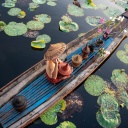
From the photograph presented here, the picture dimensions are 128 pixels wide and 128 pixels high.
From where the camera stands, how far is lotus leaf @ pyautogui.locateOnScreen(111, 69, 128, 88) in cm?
842

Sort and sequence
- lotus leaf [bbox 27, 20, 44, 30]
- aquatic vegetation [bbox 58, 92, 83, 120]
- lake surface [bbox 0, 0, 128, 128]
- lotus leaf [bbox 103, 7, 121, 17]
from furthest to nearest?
lotus leaf [bbox 103, 7, 121, 17]
lotus leaf [bbox 27, 20, 44, 30]
lake surface [bbox 0, 0, 128, 128]
aquatic vegetation [bbox 58, 92, 83, 120]

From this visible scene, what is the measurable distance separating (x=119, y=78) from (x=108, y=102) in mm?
1674

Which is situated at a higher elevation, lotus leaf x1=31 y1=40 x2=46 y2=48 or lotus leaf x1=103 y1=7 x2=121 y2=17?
lotus leaf x1=103 y1=7 x2=121 y2=17

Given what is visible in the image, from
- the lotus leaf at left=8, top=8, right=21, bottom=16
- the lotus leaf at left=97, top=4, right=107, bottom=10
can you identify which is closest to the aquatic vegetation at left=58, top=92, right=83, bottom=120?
the lotus leaf at left=8, top=8, right=21, bottom=16

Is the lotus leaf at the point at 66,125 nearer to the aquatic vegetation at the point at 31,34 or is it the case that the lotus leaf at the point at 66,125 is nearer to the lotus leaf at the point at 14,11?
the aquatic vegetation at the point at 31,34

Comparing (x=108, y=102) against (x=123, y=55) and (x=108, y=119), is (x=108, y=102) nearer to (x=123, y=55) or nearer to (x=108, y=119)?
(x=108, y=119)

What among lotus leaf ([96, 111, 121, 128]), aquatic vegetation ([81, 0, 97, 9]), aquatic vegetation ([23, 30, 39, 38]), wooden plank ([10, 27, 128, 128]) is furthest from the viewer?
aquatic vegetation ([81, 0, 97, 9])

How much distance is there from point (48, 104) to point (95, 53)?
12.3 feet

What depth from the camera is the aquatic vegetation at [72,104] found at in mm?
7008

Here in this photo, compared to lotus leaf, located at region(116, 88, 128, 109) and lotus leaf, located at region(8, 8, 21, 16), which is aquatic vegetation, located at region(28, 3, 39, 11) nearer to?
lotus leaf, located at region(8, 8, 21, 16)

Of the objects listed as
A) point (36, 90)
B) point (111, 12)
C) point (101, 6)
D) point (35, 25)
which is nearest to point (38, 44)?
point (35, 25)

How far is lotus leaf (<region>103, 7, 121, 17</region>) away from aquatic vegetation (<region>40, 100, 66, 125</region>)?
8265 millimetres

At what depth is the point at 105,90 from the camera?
7.99 meters

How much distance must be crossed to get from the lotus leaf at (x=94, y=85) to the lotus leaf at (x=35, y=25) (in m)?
4.41
